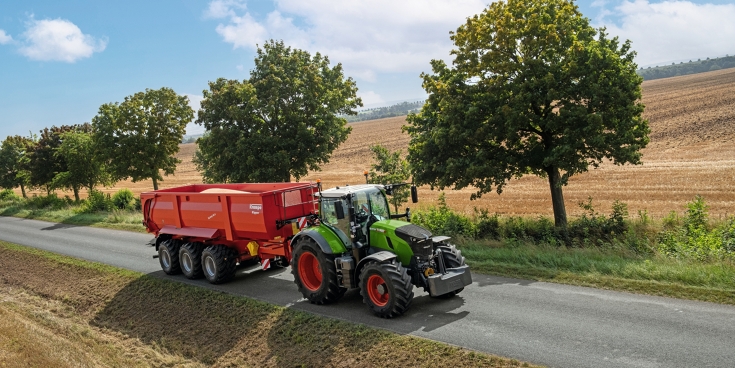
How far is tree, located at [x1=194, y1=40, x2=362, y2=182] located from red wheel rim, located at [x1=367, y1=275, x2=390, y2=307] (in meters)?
15.0

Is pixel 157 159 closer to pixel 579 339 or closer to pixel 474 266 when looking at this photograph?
pixel 474 266

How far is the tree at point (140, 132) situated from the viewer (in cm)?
3212

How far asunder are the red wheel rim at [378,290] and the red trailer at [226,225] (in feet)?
8.59

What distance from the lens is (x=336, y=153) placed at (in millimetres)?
66500

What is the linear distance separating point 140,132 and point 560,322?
28671mm

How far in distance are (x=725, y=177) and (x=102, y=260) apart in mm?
27640

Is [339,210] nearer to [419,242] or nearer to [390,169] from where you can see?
[419,242]

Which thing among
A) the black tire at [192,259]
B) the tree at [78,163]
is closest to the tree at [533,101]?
the black tire at [192,259]

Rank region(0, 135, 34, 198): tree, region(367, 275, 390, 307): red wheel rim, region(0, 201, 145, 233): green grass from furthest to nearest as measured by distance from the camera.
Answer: region(0, 135, 34, 198): tree
region(0, 201, 145, 233): green grass
region(367, 275, 390, 307): red wheel rim

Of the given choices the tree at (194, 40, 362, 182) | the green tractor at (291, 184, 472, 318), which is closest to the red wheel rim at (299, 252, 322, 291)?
the green tractor at (291, 184, 472, 318)

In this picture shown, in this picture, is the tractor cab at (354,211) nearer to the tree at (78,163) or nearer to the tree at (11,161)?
the tree at (78,163)

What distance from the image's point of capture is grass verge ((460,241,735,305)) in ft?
34.7

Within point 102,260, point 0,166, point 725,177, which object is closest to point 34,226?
point 102,260

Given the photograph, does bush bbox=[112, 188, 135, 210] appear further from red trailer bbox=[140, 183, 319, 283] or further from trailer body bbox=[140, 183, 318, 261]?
trailer body bbox=[140, 183, 318, 261]
